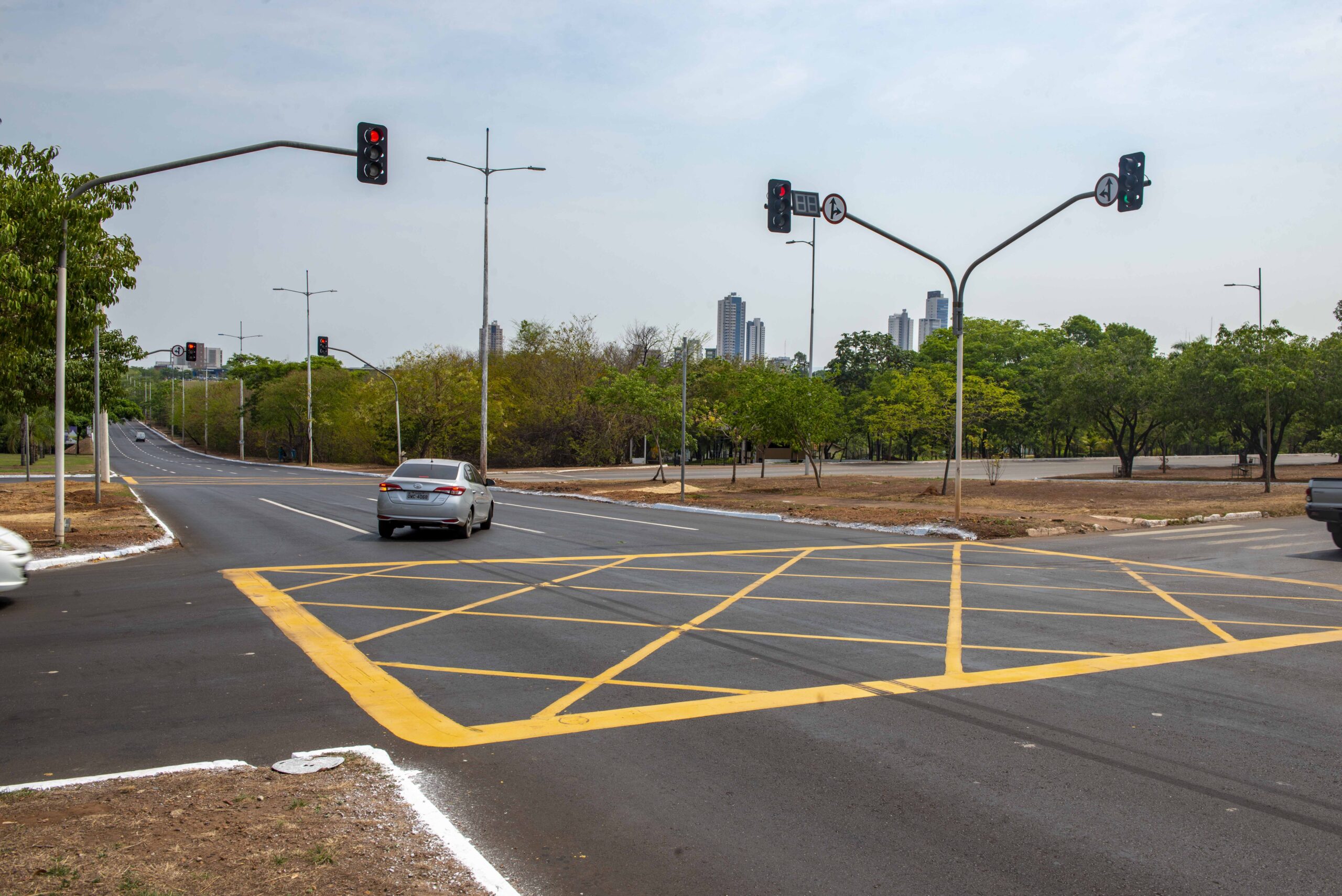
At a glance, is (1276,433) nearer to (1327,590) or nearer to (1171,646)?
(1327,590)

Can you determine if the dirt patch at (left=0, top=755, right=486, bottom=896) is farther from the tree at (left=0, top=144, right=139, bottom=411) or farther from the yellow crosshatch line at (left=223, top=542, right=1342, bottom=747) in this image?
the tree at (left=0, top=144, right=139, bottom=411)

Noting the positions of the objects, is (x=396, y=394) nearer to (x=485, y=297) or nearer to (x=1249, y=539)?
(x=485, y=297)

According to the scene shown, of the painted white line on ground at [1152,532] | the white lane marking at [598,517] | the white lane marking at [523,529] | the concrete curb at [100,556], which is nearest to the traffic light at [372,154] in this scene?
the concrete curb at [100,556]

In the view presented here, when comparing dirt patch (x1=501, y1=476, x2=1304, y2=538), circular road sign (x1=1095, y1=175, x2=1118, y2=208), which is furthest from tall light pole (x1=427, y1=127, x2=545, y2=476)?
circular road sign (x1=1095, y1=175, x2=1118, y2=208)

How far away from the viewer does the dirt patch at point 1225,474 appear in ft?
151

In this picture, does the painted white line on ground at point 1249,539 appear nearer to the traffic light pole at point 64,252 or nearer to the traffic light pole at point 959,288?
the traffic light pole at point 959,288

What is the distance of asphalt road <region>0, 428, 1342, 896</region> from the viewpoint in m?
4.54

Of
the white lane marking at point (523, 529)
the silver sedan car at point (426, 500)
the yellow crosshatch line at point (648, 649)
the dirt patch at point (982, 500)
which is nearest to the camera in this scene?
the yellow crosshatch line at point (648, 649)

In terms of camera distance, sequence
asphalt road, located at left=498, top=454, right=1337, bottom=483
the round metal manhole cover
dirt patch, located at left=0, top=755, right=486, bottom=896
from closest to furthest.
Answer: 1. dirt patch, located at left=0, top=755, right=486, bottom=896
2. the round metal manhole cover
3. asphalt road, located at left=498, top=454, right=1337, bottom=483

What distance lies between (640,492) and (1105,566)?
21.6 metres

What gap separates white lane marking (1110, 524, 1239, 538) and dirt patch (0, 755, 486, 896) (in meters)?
19.2

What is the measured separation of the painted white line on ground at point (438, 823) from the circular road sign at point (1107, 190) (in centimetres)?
1696

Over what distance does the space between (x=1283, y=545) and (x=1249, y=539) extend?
1.14 metres

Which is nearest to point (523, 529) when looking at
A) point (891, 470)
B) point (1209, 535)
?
point (1209, 535)
